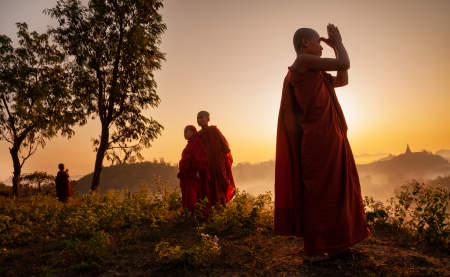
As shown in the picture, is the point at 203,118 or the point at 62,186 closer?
the point at 203,118

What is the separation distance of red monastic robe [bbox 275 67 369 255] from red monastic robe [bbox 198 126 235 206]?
3896mm

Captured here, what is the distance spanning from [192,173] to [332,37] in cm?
455

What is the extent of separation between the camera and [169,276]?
155 inches

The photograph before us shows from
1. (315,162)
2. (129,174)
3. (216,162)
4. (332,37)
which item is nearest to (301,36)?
(332,37)

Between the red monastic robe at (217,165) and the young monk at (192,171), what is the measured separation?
0.96 ft

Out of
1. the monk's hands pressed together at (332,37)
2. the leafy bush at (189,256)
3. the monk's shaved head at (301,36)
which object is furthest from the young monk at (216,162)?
the monk's hands pressed together at (332,37)

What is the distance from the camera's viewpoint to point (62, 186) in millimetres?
13945

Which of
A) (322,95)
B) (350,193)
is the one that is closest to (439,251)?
(350,193)

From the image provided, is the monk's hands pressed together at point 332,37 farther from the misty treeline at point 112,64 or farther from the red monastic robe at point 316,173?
the misty treeline at point 112,64

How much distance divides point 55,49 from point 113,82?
589 centimetres

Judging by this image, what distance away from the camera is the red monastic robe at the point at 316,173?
3.56m

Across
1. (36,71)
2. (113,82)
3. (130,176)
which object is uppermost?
Result: (36,71)

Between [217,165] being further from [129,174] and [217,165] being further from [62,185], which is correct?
[129,174]

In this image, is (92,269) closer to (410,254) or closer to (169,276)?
(169,276)
